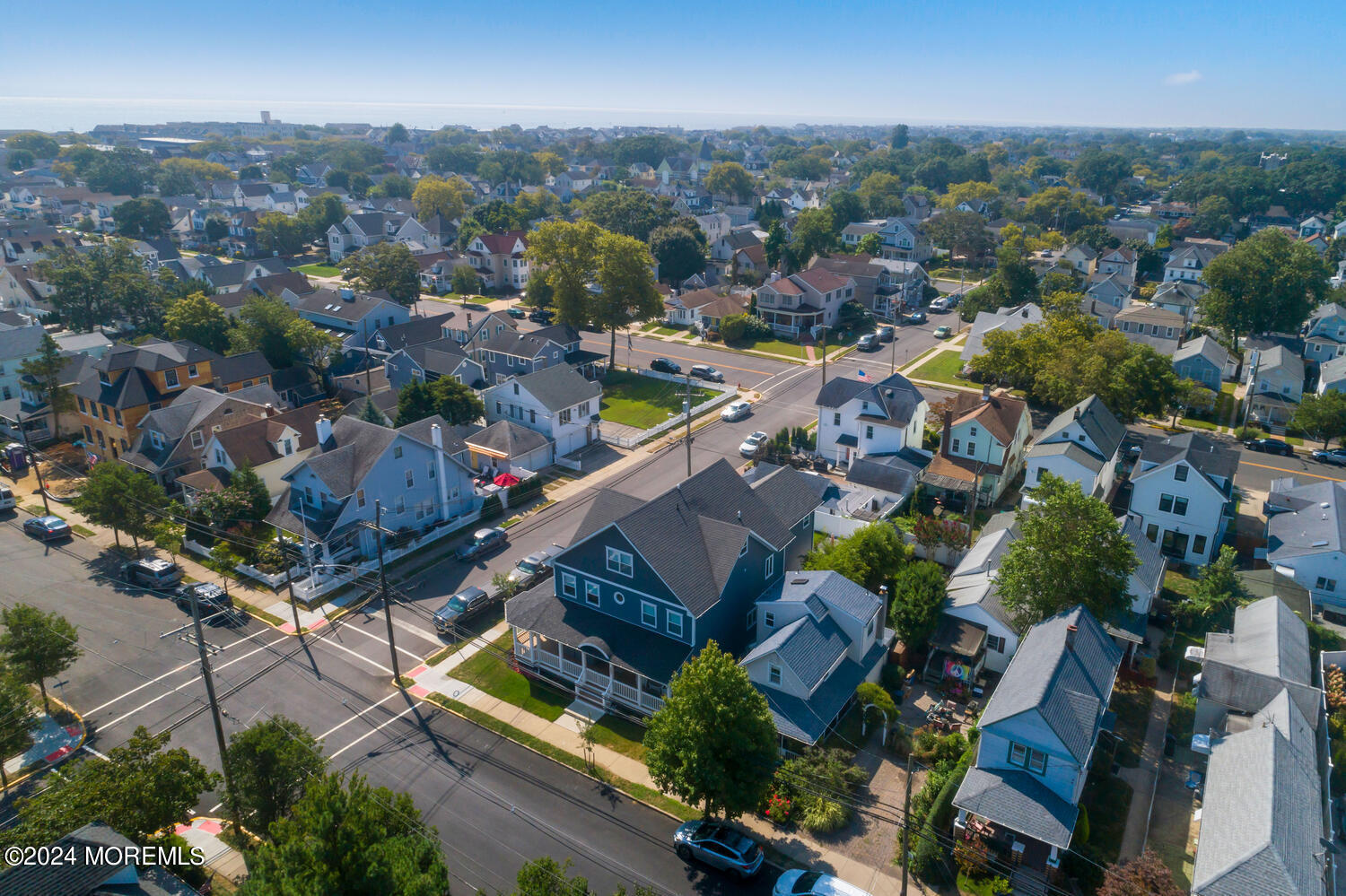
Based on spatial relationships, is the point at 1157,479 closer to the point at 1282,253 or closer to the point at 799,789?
the point at 799,789

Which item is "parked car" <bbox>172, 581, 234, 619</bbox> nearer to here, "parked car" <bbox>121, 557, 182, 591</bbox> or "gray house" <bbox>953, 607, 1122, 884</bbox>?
"parked car" <bbox>121, 557, 182, 591</bbox>

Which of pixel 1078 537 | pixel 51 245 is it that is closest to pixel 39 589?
pixel 1078 537

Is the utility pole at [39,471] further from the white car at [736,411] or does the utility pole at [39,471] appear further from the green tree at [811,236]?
the green tree at [811,236]

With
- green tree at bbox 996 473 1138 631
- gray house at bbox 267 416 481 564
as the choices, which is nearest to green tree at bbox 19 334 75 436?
gray house at bbox 267 416 481 564

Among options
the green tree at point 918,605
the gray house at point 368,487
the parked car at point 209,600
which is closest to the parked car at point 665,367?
the gray house at point 368,487

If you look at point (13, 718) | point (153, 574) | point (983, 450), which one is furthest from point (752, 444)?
point (13, 718)
